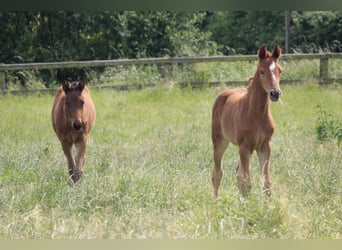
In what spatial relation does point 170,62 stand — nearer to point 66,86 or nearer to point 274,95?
point 66,86

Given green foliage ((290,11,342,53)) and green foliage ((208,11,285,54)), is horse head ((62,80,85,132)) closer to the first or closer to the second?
green foliage ((290,11,342,53))

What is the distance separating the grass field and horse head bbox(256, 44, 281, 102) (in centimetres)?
84

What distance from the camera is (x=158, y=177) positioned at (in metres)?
5.18

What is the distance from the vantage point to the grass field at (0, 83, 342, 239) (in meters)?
Answer: 3.46

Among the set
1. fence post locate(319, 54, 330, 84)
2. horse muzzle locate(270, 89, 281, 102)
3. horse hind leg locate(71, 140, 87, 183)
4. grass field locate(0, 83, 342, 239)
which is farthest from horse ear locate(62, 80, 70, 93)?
fence post locate(319, 54, 330, 84)

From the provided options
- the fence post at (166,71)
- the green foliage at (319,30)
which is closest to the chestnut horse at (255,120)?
the fence post at (166,71)

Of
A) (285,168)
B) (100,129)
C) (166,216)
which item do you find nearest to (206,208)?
(166,216)

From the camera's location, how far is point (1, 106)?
465 inches

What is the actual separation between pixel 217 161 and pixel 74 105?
178cm

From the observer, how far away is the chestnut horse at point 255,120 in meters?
5.31

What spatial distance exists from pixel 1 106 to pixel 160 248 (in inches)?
446

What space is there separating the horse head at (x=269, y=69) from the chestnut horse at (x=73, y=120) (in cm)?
222

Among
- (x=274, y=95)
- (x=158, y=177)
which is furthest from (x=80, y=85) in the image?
(x=274, y=95)

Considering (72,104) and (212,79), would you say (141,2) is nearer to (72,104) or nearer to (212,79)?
(72,104)
